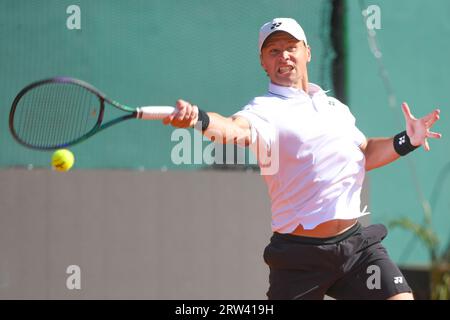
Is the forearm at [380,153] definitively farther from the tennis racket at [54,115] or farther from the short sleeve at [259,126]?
the tennis racket at [54,115]

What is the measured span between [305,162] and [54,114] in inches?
51.7

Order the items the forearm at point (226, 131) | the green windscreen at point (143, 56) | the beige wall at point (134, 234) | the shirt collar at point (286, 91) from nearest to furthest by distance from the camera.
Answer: the forearm at point (226, 131) < the shirt collar at point (286, 91) < the beige wall at point (134, 234) < the green windscreen at point (143, 56)

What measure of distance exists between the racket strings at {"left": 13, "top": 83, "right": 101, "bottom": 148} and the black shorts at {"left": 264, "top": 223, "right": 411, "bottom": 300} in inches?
45.2

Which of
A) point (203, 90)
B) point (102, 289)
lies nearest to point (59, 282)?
point (102, 289)

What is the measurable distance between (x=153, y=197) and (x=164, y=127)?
50cm

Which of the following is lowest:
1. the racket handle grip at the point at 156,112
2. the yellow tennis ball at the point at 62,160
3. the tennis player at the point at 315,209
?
the tennis player at the point at 315,209

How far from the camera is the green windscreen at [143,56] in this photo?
5.72 meters

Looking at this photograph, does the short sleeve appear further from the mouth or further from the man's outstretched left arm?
the man's outstretched left arm

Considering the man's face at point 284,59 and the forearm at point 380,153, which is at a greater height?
the man's face at point 284,59

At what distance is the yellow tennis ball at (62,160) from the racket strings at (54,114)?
1051 mm

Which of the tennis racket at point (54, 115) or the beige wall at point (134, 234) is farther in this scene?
the beige wall at point (134, 234)

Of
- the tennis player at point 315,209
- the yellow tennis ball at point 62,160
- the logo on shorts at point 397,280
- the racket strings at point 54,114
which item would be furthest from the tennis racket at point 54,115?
the logo on shorts at point 397,280

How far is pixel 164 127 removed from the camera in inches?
235

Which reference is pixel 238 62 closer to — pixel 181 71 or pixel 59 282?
pixel 181 71
